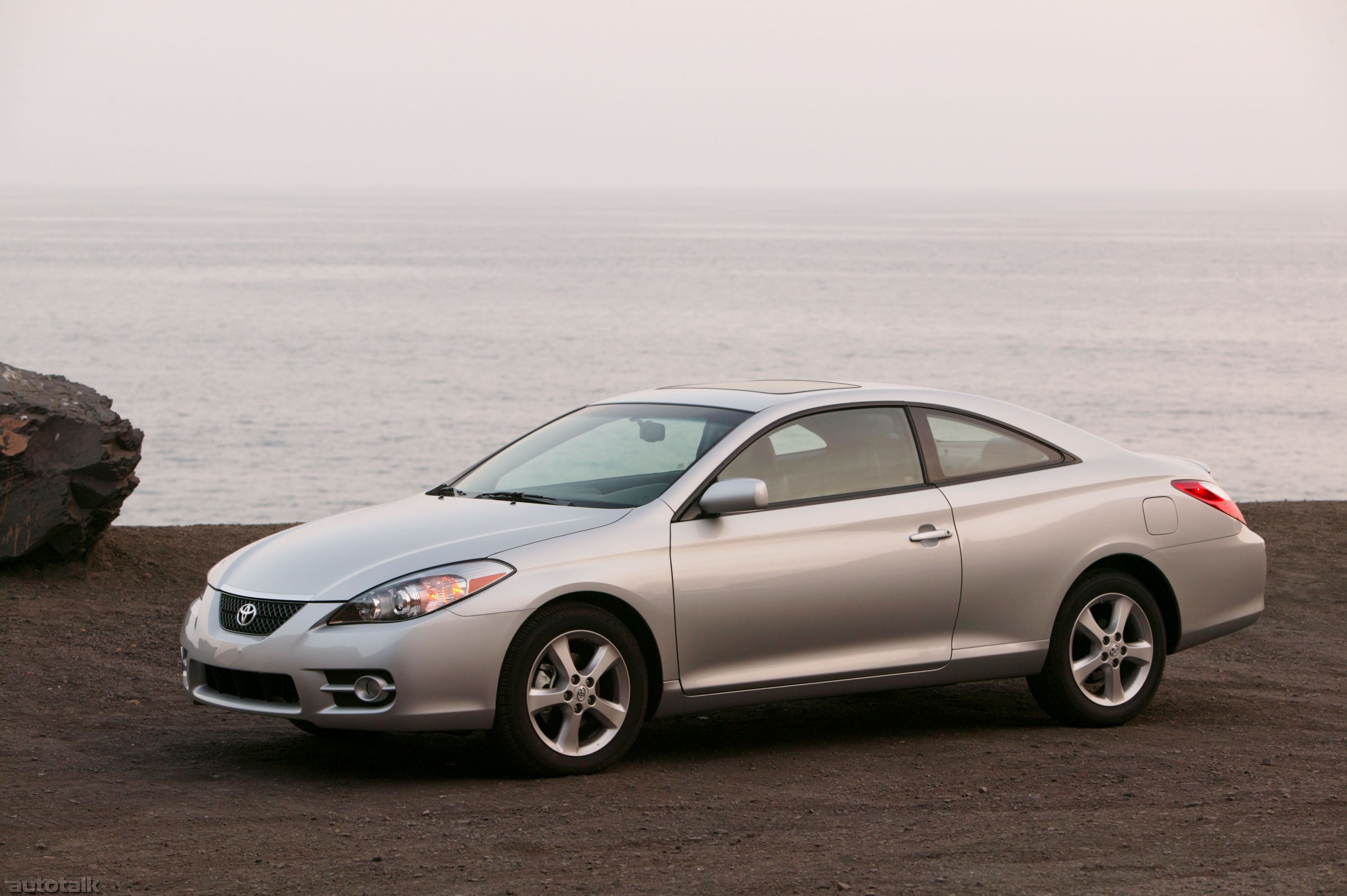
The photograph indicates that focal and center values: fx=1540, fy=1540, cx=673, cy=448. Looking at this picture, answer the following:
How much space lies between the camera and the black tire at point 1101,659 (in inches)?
284

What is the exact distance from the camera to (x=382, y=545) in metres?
6.31

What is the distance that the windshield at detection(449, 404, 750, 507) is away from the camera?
6.68 m

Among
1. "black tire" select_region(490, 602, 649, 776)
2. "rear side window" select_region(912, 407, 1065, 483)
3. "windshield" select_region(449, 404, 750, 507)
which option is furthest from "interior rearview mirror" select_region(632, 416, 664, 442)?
"rear side window" select_region(912, 407, 1065, 483)

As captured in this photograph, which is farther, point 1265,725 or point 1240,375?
point 1240,375

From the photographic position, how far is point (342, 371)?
183 ft

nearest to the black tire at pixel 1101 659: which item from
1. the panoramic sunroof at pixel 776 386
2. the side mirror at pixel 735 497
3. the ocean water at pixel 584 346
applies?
the panoramic sunroof at pixel 776 386

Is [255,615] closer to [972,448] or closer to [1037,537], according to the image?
[972,448]

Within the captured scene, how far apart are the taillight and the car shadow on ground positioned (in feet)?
4.33

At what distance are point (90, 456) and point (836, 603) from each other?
20.0 ft

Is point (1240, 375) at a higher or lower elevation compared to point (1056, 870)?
lower

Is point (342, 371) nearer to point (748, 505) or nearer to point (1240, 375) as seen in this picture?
point (1240, 375)

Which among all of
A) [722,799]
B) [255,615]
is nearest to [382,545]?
[255,615]

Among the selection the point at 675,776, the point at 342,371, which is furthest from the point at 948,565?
the point at 342,371

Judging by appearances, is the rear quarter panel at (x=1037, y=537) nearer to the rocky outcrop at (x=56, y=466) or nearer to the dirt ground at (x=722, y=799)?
the dirt ground at (x=722, y=799)
